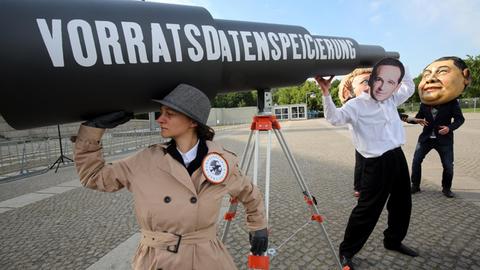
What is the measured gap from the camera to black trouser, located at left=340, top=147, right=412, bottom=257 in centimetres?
270

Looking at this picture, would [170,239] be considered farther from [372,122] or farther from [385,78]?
[385,78]

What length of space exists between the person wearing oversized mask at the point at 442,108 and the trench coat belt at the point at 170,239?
395 centimetres

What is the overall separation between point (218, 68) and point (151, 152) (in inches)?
22.2

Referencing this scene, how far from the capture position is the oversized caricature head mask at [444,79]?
157 inches

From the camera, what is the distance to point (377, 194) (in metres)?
2.70

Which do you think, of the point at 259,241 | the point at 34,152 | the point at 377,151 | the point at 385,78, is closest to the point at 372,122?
the point at 377,151

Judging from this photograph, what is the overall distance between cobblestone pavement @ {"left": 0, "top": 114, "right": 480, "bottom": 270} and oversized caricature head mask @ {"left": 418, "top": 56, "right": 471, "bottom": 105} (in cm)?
152

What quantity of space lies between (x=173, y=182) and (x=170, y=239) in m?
0.27

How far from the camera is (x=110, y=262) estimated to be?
3084mm

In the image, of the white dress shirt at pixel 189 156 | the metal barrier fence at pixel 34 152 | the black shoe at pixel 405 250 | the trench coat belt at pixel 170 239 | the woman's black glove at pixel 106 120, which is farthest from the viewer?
the metal barrier fence at pixel 34 152

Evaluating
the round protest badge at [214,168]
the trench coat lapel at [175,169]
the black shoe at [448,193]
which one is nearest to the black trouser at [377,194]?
the round protest badge at [214,168]

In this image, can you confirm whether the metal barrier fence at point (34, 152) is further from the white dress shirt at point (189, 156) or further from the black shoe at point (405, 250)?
the black shoe at point (405, 250)

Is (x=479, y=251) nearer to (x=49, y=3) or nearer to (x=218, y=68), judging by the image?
(x=218, y=68)

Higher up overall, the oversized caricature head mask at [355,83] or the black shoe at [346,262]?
the oversized caricature head mask at [355,83]
